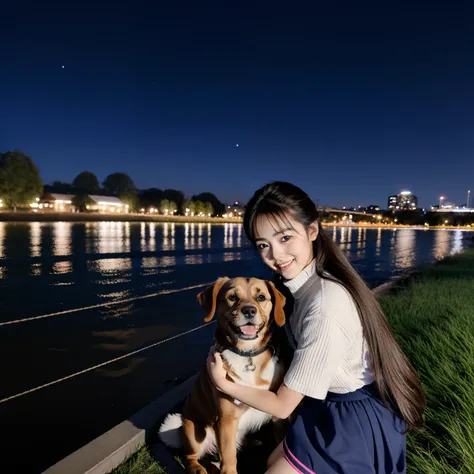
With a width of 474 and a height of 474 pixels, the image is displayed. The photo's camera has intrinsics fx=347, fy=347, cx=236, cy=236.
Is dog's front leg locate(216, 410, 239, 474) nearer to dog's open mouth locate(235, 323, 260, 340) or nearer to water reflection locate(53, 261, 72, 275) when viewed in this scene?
dog's open mouth locate(235, 323, 260, 340)

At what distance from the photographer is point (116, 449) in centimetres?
280

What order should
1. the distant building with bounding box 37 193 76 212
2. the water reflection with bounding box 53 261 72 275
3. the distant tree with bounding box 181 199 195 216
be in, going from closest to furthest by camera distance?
the water reflection with bounding box 53 261 72 275 < the distant building with bounding box 37 193 76 212 < the distant tree with bounding box 181 199 195 216

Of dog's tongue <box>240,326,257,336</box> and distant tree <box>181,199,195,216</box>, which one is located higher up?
distant tree <box>181,199,195,216</box>

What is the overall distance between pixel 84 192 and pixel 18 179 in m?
52.3

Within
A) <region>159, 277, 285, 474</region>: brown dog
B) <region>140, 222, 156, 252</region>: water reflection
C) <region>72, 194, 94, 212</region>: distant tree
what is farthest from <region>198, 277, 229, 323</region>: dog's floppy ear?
<region>72, 194, 94, 212</region>: distant tree

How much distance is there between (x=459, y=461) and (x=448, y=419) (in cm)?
39

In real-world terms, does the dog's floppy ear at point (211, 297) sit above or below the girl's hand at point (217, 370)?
above

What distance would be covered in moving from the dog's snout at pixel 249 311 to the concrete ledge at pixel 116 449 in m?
1.44

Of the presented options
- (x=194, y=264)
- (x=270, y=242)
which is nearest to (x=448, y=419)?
(x=270, y=242)

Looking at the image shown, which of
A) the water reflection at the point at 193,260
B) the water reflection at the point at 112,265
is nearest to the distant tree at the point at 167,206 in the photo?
the water reflection at the point at 193,260

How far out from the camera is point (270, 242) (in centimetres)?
246

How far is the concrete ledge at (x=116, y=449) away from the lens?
2596 millimetres

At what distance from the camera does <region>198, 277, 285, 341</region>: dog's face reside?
2.60 meters

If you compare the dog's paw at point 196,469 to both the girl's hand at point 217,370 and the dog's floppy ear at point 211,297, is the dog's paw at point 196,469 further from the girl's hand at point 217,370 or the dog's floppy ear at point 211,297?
the dog's floppy ear at point 211,297
